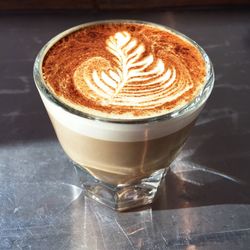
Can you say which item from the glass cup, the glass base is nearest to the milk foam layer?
the glass cup

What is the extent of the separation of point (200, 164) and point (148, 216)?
15 cm

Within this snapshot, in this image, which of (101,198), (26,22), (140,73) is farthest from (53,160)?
(26,22)

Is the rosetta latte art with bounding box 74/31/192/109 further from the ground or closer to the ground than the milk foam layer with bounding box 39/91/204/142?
further from the ground

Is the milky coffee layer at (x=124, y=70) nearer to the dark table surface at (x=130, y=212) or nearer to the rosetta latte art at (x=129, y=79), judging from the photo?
the rosetta latte art at (x=129, y=79)

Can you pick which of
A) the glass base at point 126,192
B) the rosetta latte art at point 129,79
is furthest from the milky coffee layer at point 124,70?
the glass base at point 126,192

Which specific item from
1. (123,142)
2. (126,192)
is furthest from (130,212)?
(123,142)

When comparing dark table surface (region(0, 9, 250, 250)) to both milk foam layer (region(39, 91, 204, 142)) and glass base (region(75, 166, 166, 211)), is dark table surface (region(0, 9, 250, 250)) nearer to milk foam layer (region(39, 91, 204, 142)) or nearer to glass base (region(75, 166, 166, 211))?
glass base (region(75, 166, 166, 211))

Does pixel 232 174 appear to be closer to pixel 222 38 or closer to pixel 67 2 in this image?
pixel 222 38

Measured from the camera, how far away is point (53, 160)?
875 mm

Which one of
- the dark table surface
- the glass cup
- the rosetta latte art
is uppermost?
A: the rosetta latte art

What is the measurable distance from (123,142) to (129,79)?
105 mm

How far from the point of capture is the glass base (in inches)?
31.5

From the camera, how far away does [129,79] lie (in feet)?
2.35

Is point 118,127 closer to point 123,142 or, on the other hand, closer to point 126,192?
point 123,142
